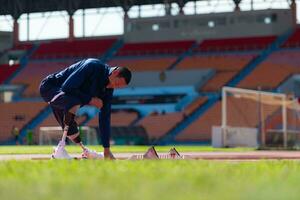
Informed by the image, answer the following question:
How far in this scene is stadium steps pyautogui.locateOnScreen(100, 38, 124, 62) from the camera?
48547 millimetres

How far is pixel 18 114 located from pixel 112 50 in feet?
30.4

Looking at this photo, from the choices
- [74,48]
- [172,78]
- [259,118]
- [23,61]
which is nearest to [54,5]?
[74,48]

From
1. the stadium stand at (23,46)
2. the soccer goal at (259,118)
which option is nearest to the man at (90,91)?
the soccer goal at (259,118)

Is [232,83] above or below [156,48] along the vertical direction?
below

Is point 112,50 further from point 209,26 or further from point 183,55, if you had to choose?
point 209,26

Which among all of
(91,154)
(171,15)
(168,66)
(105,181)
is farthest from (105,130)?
(171,15)

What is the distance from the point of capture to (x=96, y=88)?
303 inches

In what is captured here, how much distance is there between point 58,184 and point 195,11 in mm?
48597

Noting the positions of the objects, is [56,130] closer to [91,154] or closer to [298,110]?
[298,110]

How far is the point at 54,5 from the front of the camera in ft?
175

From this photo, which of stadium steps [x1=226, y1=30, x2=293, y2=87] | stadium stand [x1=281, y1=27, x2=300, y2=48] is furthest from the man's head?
stadium stand [x1=281, y1=27, x2=300, y2=48]

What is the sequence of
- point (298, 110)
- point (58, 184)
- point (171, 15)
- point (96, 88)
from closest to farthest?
point (58, 184) < point (96, 88) < point (298, 110) < point (171, 15)

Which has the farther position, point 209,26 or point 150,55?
point 209,26

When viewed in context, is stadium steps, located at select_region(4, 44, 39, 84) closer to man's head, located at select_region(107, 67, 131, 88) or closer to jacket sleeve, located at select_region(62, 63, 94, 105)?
jacket sleeve, located at select_region(62, 63, 94, 105)
